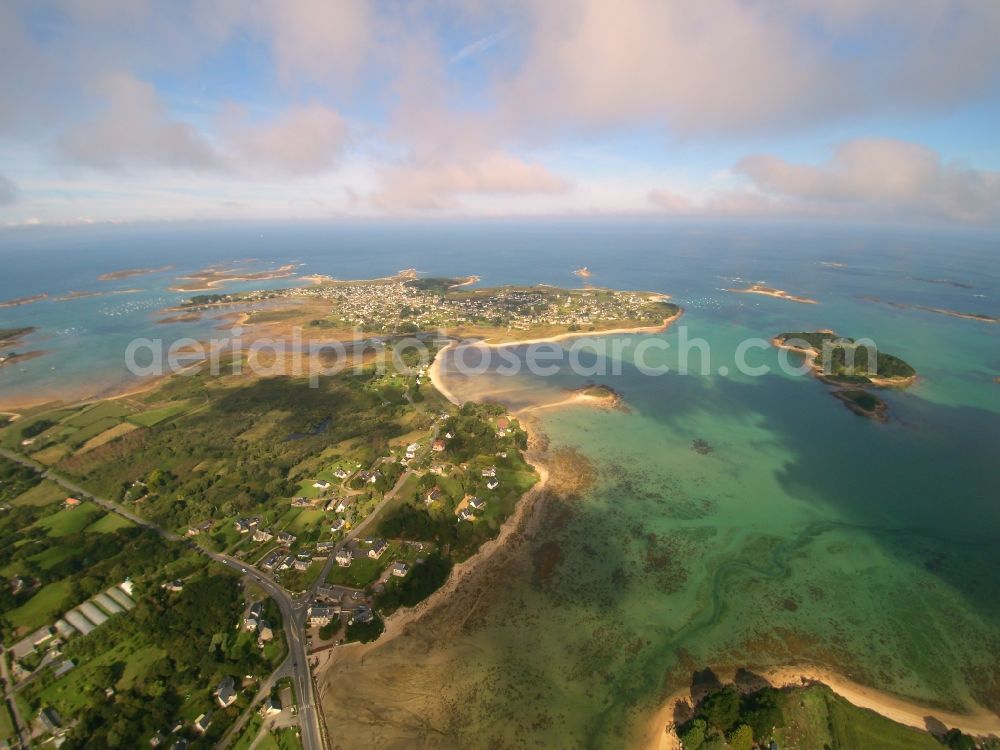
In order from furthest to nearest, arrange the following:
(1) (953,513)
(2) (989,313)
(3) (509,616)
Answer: (2) (989,313), (1) (953,513), (3) (509,616)

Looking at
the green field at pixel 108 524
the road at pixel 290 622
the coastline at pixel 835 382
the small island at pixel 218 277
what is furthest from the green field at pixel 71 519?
the small island at pixel 218 277

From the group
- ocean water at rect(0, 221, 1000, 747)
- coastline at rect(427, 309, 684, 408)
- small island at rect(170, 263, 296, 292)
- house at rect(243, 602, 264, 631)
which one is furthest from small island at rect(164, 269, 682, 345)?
house at rect(243, 602, 264, 631)

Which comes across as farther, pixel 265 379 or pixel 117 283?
pixel 117 283

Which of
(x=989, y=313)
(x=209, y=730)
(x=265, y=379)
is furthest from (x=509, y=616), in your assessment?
(x=989, y=313)

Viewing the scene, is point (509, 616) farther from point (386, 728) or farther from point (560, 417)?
point (560, 417)

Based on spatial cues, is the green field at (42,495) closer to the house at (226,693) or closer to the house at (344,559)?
the house at (344,559)

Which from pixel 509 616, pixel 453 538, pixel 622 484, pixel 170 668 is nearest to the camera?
pixel 170 668

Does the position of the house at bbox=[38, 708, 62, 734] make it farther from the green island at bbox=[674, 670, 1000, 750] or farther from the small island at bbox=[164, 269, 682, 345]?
the small island at bbox=[164, 269, 682, 345]
